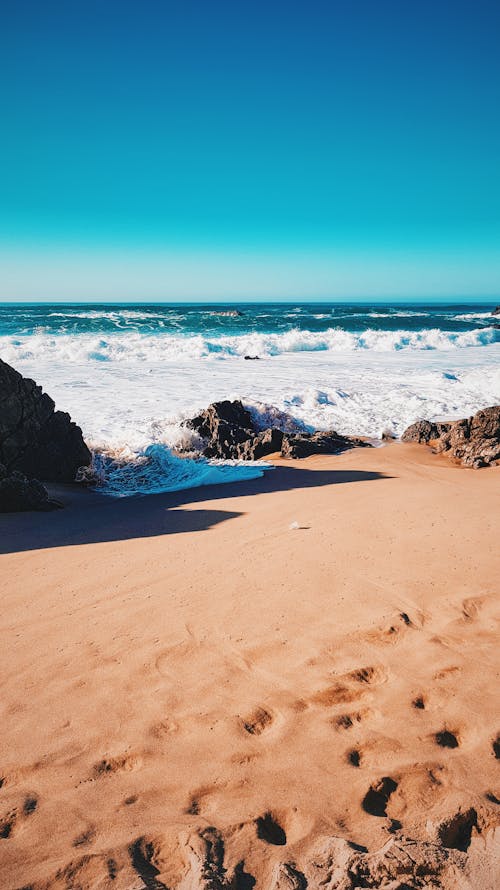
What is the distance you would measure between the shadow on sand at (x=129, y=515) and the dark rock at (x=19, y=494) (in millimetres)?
138

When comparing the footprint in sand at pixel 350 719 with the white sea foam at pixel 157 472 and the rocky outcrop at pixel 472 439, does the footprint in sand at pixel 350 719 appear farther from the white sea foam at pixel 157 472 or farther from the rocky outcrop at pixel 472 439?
the rocky outcrop at pixel 472 439

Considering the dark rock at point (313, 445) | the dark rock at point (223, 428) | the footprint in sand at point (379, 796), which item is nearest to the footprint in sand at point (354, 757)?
the footprint in sand at point (379, 796)

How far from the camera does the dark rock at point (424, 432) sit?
992cm

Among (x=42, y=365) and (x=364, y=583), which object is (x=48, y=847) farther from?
(x=42, y=365)

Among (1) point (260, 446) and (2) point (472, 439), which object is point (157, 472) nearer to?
(1) point (260, 446)

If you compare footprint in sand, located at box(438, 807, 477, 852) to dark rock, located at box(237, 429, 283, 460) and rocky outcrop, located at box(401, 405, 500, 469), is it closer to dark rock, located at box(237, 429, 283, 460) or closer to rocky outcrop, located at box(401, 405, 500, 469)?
rocky outcrop, located at box(401, 405, 500, 469)

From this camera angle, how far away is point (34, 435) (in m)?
7.21

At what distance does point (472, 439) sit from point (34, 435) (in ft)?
22.2

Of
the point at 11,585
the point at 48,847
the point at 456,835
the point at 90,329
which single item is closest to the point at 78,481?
the point at 11,585

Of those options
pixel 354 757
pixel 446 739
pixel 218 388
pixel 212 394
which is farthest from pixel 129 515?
pixel 218 388

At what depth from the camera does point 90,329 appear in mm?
42938

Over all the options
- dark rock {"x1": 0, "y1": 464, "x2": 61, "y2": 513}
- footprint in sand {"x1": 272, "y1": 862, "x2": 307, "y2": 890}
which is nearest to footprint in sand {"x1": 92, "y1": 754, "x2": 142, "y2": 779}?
footprint in sand {"x1": 272, "y1": 862, "x2": 307, "y2": 890}

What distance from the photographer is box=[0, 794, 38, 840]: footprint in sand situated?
1819 mm

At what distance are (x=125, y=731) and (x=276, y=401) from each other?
12117 millimetres
